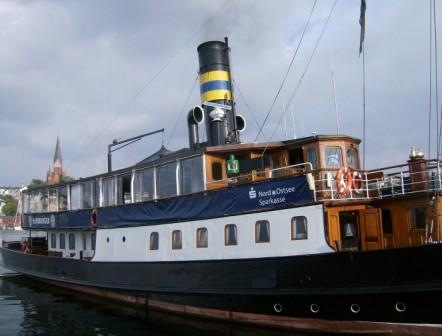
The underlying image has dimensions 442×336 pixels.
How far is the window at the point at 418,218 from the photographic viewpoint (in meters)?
10.5

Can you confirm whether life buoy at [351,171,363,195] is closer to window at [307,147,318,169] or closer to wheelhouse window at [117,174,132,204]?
window at [307,147,318,169]

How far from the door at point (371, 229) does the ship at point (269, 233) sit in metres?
0.02

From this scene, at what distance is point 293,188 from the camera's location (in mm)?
11125

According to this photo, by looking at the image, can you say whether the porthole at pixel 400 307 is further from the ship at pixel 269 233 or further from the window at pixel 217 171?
the window at pixel 217 171

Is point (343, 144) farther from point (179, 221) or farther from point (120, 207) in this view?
point (120, 207)

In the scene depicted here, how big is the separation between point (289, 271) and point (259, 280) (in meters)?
0.88

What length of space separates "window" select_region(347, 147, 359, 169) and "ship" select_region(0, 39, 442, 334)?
5 centimetres

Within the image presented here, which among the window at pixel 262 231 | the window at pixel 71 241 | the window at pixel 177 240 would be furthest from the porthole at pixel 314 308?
the window at pixel 71 241

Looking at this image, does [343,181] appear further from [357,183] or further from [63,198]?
[63,198]

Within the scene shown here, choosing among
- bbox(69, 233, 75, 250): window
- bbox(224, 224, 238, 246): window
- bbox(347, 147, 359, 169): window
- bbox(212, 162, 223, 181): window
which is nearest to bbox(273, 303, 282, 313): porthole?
bbox(224, 224, 238, 246): window

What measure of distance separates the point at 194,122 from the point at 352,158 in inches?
229

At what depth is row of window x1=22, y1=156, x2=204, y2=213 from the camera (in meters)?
13.7

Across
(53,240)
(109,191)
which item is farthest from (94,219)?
(53,240)

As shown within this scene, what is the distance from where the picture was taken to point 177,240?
13.7 meters
